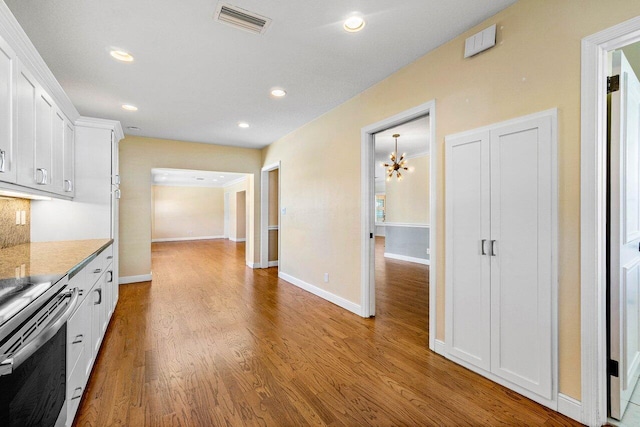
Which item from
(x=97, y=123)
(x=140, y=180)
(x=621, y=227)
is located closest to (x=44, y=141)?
(x=97, y=123)

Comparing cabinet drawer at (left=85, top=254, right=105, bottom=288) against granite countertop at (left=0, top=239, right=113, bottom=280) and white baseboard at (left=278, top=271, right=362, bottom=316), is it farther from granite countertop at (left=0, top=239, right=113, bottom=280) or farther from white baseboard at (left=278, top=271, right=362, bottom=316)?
white baseboard at (left=278, top=271, right=362, bottom=316)

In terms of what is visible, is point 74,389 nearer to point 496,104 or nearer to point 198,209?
point 496,104

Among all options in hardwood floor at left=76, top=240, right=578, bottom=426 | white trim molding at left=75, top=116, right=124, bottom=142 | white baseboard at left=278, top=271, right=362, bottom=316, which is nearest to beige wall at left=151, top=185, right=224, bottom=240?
white baseboard at left=278, top=271, right=362, bottom=316

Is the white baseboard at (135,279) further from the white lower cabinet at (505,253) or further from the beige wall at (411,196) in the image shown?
the beige wall at (411,196)

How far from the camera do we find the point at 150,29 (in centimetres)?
218

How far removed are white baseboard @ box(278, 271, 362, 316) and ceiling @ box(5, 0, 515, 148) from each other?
2593mm

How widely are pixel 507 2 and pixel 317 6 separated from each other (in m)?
1.29

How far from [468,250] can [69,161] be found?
397cm

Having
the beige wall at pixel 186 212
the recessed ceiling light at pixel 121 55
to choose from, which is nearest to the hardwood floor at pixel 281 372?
the recessed ceiling light at pixel 121 55

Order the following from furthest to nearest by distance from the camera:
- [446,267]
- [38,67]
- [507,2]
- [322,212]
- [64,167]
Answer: [322,212]
[64,167]
[446,267]
[38,67]
[507,2]

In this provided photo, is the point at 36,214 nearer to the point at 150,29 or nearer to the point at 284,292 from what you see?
the point at 150,29

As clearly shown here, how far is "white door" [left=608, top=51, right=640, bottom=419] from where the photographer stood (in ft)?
5.39

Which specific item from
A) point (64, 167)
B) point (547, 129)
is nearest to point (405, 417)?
point (547, 129)

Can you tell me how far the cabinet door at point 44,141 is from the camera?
85.0 inches
